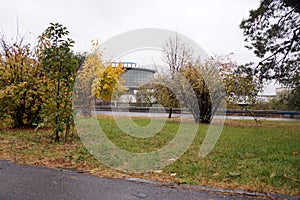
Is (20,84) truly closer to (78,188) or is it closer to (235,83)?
(78,188)

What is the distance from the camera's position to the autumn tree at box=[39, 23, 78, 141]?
19.7 feet

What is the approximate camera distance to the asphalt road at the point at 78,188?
2896 mm

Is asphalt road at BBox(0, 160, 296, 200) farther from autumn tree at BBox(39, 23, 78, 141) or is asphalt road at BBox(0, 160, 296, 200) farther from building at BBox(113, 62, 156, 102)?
building at BBox(113, 62, 156, 102)

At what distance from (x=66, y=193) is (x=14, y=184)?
0.77 meters

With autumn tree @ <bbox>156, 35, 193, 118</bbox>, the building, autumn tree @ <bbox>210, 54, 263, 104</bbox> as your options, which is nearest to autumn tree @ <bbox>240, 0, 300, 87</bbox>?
autumn tree @ <bbox>210, 54, 263, 104</bbox>

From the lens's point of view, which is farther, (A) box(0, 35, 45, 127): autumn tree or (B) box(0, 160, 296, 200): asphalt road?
(A) box(0, 35, 45, 127): autumn tree

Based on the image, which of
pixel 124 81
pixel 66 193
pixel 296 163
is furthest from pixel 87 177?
pixel 124 81

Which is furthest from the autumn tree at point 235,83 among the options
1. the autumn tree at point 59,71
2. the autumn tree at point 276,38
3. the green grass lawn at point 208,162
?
the autumn tree at point 59,71

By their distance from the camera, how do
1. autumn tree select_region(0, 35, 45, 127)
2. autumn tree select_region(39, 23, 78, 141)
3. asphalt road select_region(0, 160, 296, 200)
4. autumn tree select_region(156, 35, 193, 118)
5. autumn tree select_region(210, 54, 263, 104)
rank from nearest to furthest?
asphalt road select_region(0, 160, 296, 200)
autumn tree select_region(39, 23, 78, 141)
autumn tree select_region(0, 35, 45, 127)
autumn tree select_region(210, 54, 263, 104)
autumn tree select_region(156, 35, 193, 118)

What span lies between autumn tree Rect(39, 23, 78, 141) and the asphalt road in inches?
94.2

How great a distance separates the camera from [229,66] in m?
12.6

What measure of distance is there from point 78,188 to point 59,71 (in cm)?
373

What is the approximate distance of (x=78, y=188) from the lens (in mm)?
3143

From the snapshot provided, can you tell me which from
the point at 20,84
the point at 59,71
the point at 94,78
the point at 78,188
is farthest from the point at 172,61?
the point at 78,188
